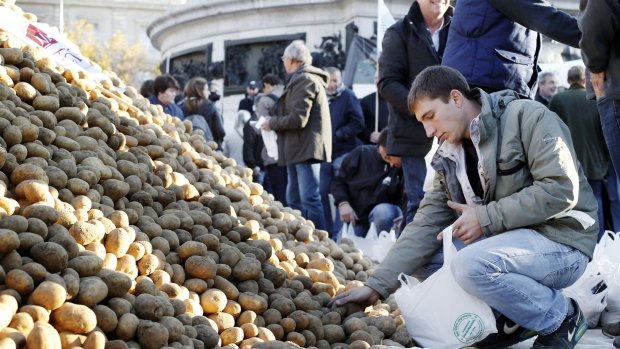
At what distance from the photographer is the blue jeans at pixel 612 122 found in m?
4.51

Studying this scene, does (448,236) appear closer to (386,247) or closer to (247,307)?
(247,307)

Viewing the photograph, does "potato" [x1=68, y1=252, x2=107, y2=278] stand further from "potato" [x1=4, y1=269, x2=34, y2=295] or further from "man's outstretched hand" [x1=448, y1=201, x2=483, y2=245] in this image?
"man's outstretched hand" [x1=448, y1=201, x2=483, y2=245]

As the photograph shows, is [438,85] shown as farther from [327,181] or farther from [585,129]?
[327,181]

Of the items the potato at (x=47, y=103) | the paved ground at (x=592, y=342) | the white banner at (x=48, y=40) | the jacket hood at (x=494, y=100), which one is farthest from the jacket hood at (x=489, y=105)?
the white banner at (x=48, y=40)

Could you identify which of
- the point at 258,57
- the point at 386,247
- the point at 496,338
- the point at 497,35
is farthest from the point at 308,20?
the point at 496,338

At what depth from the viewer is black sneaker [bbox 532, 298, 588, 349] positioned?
4.24 meters

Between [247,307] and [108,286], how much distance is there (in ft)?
2.39

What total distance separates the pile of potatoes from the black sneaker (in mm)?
631

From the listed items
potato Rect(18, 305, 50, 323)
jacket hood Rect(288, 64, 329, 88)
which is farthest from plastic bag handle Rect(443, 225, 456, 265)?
jacket hood Rect(288, 64, 329, 88)

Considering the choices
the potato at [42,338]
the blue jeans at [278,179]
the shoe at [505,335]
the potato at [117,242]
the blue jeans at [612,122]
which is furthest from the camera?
the blue jeans at [278,179]

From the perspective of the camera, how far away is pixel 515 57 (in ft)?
17.3

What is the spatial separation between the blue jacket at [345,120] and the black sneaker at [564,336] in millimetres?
5833

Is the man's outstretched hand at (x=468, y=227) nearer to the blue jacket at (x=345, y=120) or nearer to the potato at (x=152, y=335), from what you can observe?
the potato at (x=152, y=335)

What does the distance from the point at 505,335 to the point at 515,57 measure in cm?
161
